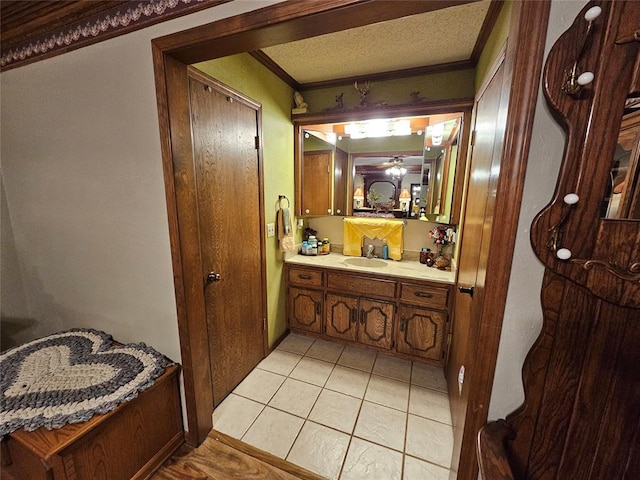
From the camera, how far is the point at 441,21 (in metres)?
1.43

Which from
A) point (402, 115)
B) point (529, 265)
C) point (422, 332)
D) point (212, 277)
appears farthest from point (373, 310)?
point (402, 115)

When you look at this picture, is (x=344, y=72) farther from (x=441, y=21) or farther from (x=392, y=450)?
(x=392, y=450)

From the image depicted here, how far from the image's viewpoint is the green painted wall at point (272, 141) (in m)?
1.69

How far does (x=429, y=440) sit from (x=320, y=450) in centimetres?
67

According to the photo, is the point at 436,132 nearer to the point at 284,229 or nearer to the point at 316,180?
the point at 316,180

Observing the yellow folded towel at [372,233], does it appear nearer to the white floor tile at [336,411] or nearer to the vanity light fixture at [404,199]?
the vanity light fixture at [404,199]

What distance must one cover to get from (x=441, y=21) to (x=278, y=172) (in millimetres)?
1484

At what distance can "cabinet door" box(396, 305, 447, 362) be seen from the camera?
1938 millimetres

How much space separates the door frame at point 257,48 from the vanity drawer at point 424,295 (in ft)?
3.74

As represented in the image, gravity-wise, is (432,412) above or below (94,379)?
below

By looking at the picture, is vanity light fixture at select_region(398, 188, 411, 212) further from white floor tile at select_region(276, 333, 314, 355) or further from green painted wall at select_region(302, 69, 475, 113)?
white floor tile at select_region(276, 333, 314, 355)

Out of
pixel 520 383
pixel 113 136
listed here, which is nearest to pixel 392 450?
pixel 520 383

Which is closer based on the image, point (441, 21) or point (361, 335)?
point (441, 21)

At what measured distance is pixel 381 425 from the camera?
1571 millimetres
